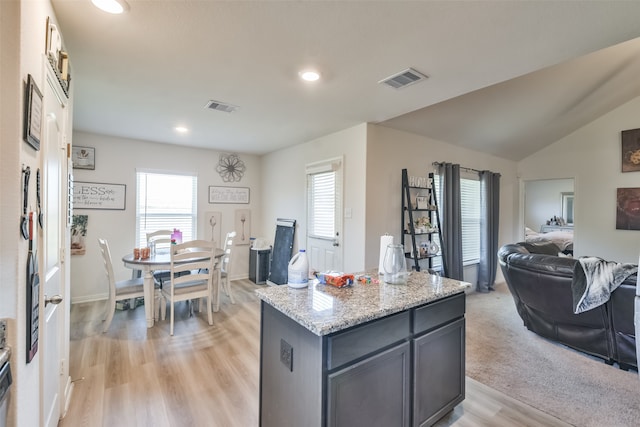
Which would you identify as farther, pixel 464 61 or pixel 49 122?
pixel 464 61

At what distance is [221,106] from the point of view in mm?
3139

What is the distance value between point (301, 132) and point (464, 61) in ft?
7.85

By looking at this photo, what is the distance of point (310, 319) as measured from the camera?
1324 mm

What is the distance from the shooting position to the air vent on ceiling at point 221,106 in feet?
9.98

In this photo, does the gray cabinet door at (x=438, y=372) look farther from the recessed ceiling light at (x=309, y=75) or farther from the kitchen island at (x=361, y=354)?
the recessed ceiling light at (x=309, y=75)

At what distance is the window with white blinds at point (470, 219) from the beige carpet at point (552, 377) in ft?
5.82

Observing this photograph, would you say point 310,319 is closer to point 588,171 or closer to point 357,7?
point 357,7

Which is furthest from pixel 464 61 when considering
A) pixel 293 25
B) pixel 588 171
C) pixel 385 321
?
pixel 588 171

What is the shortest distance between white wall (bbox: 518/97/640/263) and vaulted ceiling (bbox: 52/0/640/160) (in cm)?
148

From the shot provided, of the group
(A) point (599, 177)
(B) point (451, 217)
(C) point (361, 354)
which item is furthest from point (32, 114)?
(A) point (599, 177)

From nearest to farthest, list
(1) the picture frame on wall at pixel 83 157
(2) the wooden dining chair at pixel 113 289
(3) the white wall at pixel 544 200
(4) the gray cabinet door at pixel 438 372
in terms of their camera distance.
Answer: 1. (4) the gray cabinet door at pixel 438 372
2. (2) the wooden dining chair at pixel 113 289
3. (1) the picture frame on wall at pixel 83 157
4. (3) the white wall at pixel 544 200

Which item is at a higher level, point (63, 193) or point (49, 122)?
point (49, 122)

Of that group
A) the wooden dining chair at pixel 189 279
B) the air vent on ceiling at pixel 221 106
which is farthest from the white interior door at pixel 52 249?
the air vent on ceiling at pixel 221 106

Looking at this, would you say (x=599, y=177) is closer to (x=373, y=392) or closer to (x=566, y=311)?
(x=566, y=311)
